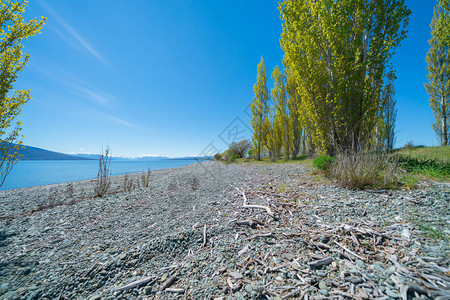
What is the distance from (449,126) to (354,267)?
2038cm

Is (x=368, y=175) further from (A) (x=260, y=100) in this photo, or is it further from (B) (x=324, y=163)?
(A) (x=260, y=100)

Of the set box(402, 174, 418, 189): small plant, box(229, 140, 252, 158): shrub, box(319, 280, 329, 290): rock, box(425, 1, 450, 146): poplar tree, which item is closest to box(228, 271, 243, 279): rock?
box(319, 280, 329, 290): rock

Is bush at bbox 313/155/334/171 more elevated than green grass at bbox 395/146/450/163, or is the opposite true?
green grass at bbox 395/146/450/163

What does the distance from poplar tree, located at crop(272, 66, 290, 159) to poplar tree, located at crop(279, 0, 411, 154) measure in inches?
393

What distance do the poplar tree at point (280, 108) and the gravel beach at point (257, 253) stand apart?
13.6m

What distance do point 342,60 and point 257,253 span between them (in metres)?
6.98

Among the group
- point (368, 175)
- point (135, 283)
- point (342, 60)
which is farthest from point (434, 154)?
point (135, 283)

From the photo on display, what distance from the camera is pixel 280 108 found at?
1634 cm

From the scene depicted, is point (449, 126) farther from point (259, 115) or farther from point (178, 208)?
point (178, 208)

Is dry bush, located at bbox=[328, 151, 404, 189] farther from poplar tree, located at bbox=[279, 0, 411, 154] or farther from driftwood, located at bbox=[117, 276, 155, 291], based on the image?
driftwood, located at bbox=[117, 276, 155, 291]

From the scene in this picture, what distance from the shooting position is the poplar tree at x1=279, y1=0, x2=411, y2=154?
16.9ft

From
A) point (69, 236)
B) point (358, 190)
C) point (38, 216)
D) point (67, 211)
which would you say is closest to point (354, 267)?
point (358, 190)

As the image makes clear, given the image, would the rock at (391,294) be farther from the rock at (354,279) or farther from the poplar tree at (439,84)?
the poplar tree at (439,84)

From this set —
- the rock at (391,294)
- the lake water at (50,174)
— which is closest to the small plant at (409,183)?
the rock at (391,294)
